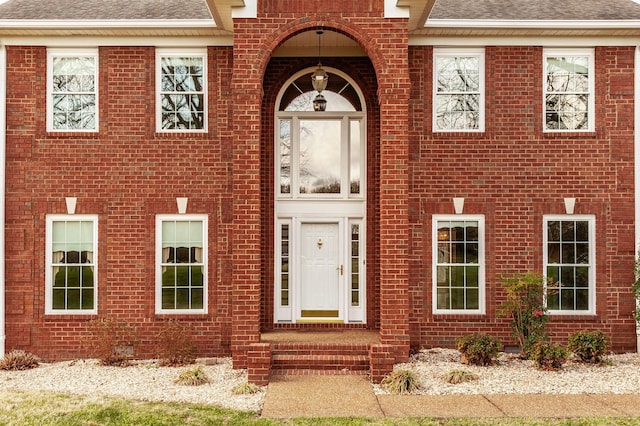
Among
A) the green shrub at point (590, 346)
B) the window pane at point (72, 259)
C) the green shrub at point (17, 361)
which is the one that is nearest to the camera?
the green shrub at point (590, 346)

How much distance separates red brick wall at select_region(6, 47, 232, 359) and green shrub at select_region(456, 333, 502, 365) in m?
4.18

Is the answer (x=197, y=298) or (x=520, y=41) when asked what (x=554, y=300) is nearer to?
(x=520, y=41)

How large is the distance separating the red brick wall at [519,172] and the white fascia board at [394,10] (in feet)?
5.19

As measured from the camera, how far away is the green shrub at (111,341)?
10734 millimetres

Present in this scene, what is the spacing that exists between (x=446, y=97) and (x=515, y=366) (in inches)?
193

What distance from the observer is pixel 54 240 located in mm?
11352

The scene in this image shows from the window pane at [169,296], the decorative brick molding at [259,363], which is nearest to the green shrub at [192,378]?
the decorative brick molding at [259,363]

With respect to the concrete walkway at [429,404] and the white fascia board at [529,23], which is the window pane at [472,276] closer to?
the concrete walkway at [429,404]

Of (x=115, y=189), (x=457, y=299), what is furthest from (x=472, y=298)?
(x=115, y=189)

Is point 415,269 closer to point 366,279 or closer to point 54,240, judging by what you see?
point 366,279

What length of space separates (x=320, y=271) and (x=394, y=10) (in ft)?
16.0

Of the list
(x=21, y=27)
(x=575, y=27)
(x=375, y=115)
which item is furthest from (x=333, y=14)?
(x=21, y=27)

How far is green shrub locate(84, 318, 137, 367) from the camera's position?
35.2ft

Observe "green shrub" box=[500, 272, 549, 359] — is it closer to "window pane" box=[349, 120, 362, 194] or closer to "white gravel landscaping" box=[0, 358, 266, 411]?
"window pane" box=[349, 120, 362, 194]
